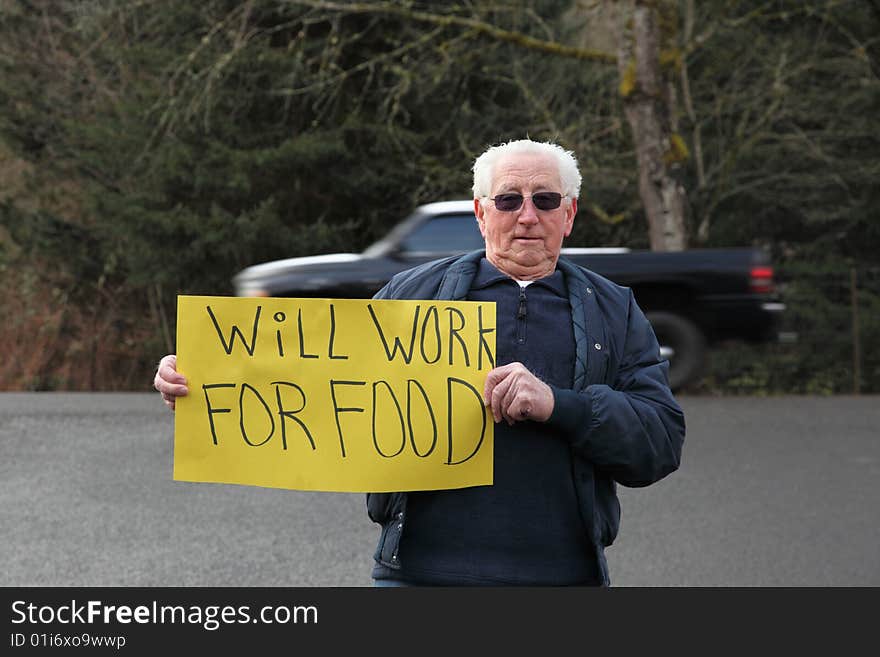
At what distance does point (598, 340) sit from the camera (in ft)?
7.82

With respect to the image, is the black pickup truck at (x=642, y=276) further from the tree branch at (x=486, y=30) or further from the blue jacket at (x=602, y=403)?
the blue jacket at (x=602, y=403)

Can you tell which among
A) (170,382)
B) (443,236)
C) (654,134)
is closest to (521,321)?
(170,382)

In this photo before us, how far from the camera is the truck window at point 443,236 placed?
11.3 m

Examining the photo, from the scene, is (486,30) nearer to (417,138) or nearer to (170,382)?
(417,138)

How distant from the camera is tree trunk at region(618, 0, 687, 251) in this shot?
14781 mm

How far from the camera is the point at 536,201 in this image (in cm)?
242

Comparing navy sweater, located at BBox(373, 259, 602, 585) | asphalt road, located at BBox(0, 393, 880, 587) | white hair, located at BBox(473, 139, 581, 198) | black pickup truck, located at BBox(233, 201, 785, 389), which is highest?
black pickup truck, located at BBox(233, 201, 785, 389)

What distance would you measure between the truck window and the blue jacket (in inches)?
347

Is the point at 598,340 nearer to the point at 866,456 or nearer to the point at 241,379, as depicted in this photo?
the point at 241,379

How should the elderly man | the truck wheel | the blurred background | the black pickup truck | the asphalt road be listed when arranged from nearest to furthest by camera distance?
the elderly man
the asphalt road
the black pickup truck
the truck wheel
the blurred background

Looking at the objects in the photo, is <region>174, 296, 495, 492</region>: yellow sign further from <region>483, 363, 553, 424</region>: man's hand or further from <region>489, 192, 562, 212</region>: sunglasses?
<region>489, 192, 562, 212</region>: sunglasses

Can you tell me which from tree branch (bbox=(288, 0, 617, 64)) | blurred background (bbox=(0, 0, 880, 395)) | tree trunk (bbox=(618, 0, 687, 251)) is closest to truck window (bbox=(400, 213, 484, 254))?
blurred background (bbox=(0, 0, 880, 395))

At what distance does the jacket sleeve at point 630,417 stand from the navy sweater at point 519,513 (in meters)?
0.08

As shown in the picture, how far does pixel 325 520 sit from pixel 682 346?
18.6 ft
